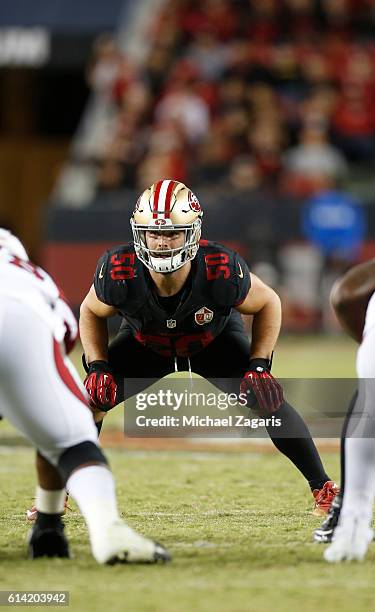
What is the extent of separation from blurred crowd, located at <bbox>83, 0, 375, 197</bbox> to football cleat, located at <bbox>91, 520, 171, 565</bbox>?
8976 millimetres

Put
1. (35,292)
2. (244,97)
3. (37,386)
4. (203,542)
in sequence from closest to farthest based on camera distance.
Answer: (37,386)
(35,292)
(203,542)
(244,97)

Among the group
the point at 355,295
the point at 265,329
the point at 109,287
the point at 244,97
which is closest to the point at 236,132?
the point at 244,97

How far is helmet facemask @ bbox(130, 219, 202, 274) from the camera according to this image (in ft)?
15.5

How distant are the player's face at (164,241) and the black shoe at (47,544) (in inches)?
48.1

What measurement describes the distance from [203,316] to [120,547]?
144 cm

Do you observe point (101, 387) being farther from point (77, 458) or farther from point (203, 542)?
point (77, 458)

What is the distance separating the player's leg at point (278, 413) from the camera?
4922mm

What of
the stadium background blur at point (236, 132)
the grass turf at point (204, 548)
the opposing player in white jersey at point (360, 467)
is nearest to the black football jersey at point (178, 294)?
the grass turf at point (204, 548)

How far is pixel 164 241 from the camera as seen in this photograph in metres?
4.72

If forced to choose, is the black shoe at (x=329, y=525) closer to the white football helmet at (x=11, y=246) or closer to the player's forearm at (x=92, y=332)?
the player's forearm at (x=92, y=332)

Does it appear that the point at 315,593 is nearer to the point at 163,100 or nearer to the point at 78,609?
the point at 78,609

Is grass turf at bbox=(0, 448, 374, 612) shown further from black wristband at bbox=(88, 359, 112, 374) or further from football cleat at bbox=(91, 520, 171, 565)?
black wristband at bbox=(88, 359, 112, 374)

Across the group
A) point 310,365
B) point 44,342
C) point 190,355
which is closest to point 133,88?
point 310,365

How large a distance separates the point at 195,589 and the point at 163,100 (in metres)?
10.3
